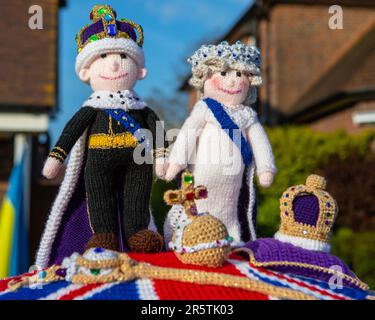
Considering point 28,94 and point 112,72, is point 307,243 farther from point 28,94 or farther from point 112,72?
point 28,94

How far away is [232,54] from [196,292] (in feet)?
3.65

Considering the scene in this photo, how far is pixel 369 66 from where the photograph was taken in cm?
1003

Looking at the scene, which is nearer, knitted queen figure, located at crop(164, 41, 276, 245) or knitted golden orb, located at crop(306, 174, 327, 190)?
knitted golden orb, located at crop(306, 174, 327, 190)

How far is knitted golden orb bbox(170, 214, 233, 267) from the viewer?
1666 mm

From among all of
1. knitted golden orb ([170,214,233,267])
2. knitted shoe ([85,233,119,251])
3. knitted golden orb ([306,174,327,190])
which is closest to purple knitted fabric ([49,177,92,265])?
knitted shoe ([85,233,119,251])

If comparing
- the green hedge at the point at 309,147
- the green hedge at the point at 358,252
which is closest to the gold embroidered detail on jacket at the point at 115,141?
the green hedge at the point at 358,252

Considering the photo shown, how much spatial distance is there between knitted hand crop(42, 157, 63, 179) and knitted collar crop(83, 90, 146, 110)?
0.27m

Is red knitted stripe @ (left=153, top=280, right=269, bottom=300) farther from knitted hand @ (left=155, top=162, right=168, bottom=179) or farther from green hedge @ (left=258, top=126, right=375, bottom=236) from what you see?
green hedge @ (left=258, top=126, right=375, bottom=236)

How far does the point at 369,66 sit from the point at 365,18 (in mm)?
3217

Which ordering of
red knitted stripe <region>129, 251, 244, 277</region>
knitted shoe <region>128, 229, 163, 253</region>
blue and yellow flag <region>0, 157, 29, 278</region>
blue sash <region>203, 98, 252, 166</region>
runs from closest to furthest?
red knitted stripe <region>129, 251, 244, 277</region>
knitted shoe <region>128, 229, 163, 253</region>
blue sash <region>203, 98, 252, 166</region>
blue and yellow flag <region>0, 157, 29, 278</region>

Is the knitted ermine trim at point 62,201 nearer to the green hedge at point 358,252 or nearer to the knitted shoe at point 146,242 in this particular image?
the knitted shoe at point 146,242

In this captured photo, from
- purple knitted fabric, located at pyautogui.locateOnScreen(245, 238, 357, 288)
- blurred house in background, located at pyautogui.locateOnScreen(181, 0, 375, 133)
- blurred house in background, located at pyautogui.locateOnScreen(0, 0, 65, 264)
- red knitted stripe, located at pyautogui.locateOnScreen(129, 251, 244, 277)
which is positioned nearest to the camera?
red knitted stripe, located at pyautogui.locateOnScreen(129, 251, 244, 277)

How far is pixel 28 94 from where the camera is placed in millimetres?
6871

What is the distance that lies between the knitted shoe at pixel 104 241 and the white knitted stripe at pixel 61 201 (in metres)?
0.18
